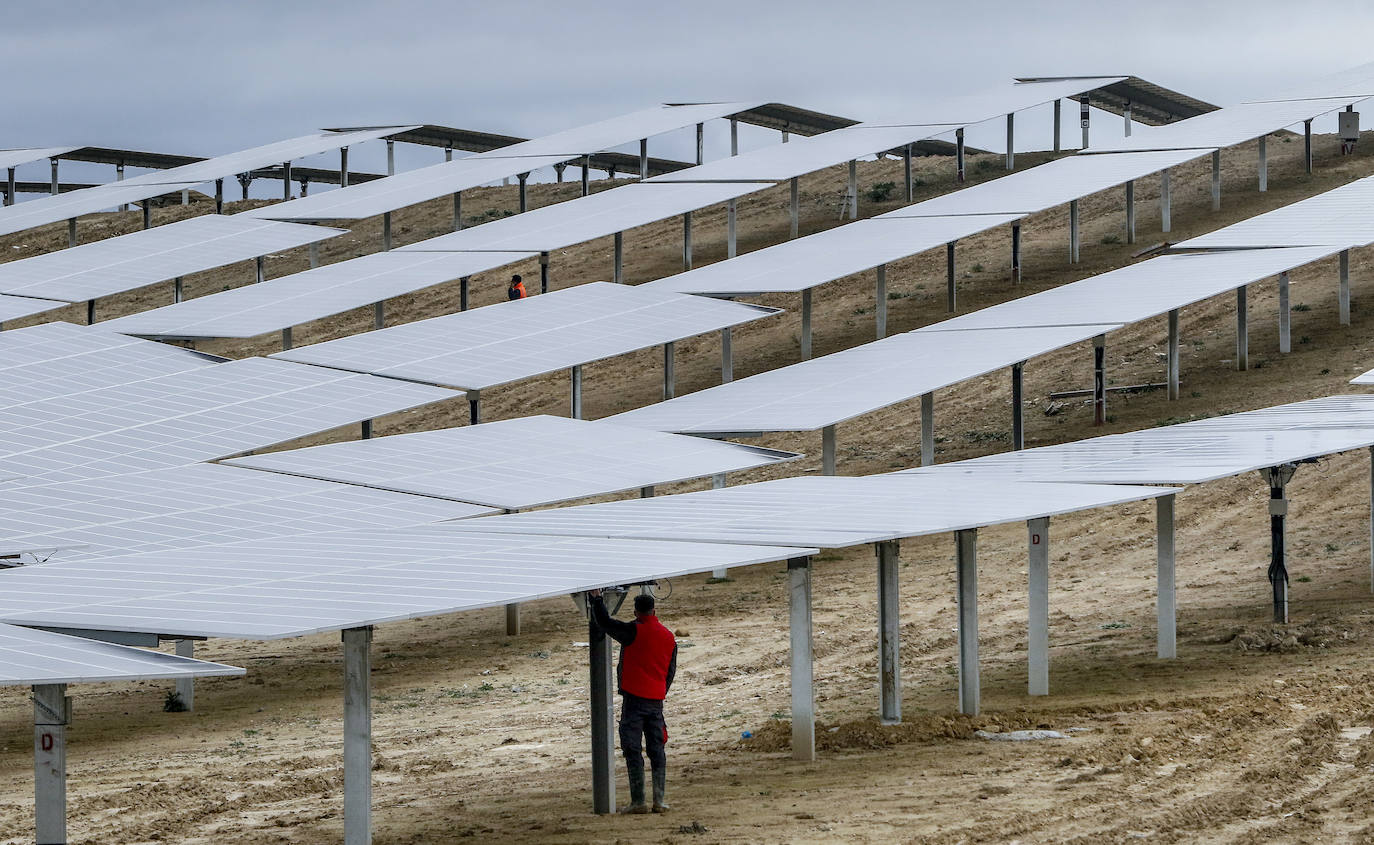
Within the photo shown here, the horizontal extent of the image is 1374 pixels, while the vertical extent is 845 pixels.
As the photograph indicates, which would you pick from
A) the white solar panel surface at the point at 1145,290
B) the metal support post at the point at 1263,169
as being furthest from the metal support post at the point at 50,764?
the metal support post at the point at 1263,169

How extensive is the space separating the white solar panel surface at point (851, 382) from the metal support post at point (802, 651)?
331 inches

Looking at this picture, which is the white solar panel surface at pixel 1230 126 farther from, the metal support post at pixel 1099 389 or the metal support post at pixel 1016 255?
the metal support post at pixel 1099 389

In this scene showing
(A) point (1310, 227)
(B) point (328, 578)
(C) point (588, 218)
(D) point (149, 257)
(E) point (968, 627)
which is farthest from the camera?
(C) point (588, 218)

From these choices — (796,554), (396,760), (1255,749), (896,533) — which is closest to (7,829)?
(396,760)

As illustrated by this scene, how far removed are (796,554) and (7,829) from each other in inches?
248

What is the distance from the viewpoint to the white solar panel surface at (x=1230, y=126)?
1624 inches

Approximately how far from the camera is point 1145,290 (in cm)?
3061

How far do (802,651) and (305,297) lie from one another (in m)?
21.4

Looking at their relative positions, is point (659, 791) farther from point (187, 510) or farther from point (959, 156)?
point (959, 156)

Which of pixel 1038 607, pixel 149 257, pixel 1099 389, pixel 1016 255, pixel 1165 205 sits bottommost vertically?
pixel 1038 607

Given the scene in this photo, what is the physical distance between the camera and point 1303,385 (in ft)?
100.0

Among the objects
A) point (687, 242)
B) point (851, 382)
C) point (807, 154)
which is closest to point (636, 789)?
point (851, 382)

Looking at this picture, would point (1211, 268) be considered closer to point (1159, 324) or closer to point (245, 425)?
point (1159, 324)

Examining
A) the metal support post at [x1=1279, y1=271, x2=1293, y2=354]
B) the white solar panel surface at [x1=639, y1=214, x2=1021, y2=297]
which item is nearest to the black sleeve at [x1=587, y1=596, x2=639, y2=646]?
the white solar panel surface at [x1=639, y1=214, x2=1021, y2=297]
